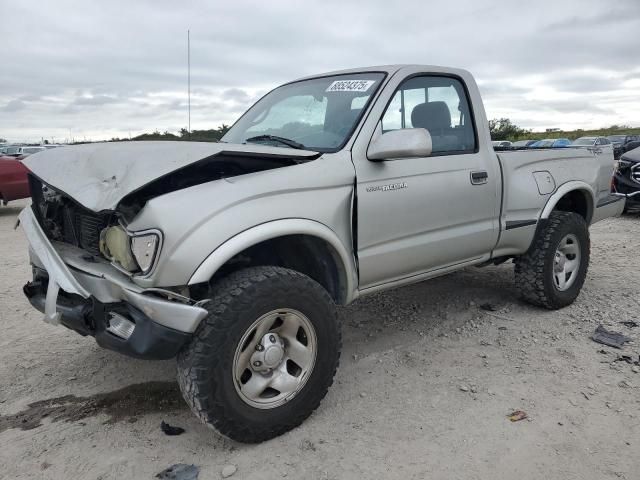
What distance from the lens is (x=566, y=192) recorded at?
14.9ft

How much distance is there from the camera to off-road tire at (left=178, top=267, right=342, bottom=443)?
7.99 feet

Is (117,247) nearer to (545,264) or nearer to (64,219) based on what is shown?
(64,219)

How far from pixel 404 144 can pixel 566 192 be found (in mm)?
2251

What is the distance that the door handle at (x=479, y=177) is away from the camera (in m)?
3.74

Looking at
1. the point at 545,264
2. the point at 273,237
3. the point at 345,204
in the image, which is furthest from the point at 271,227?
the point at 545,264

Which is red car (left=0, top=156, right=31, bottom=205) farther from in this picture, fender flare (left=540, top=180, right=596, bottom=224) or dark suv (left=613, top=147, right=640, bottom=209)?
dark suv (left=613, top=147, right=640, bottom=209)

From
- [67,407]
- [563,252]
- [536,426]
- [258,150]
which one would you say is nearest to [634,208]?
[563,252]

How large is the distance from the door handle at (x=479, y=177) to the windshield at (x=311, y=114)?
Answer: 3.11 ft

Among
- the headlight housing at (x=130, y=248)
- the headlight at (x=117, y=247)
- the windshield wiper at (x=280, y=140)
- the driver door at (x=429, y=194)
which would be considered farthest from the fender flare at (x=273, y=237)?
the windshield wiper at (x=280, y=140)

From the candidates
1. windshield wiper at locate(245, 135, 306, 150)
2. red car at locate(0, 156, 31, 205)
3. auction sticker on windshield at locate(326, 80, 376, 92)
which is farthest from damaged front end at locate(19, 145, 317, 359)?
red car at locate(0, 156, 31, 205)

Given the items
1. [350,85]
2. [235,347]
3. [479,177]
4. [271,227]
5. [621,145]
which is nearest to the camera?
[235,347]

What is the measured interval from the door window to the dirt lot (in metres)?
1.49

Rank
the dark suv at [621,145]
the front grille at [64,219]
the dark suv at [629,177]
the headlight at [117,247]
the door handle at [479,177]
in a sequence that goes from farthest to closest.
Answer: the dark suv at [621,145] → the dark suv at [629,177] → the door handle at [479,177] → the front grille at [64,219] → the headlight at [117,247]

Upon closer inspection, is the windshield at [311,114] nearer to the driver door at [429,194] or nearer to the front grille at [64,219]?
the driver door at [429,194]
